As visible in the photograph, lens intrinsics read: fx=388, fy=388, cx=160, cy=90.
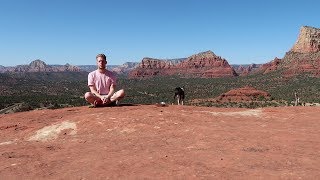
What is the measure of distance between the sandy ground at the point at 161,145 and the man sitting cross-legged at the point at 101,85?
0.66 meters

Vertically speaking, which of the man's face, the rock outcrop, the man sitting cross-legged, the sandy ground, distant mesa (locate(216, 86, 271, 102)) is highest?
the rock outcrop

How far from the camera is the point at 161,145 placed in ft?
29.8

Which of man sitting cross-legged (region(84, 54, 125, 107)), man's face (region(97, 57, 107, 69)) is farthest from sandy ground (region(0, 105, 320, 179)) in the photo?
man's face (region(97, 57, 107, 69))

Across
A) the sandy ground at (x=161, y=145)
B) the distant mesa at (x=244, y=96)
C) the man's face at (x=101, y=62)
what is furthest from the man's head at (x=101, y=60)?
the distant mesa at (x=244, y=96)

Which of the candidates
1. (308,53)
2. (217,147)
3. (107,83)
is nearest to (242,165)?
(217,147)

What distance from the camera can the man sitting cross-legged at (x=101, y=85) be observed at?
1405cm

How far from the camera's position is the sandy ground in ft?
23.2

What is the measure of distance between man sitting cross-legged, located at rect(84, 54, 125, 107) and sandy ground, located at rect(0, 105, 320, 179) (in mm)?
663

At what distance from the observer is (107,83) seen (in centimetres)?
1428

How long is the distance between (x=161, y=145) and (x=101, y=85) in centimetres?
578

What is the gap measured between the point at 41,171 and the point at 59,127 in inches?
172

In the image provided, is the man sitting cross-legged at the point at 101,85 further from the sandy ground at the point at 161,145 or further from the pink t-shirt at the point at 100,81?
the sandy ground at the point at 161,145

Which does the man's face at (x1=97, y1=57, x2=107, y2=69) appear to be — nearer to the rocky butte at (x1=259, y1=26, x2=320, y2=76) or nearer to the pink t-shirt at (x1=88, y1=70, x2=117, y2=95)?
the pink t-shirt at (x1=88, y1=70, x2=117, y2=95)

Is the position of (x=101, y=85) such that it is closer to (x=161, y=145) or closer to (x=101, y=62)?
(x=101, y=62)
